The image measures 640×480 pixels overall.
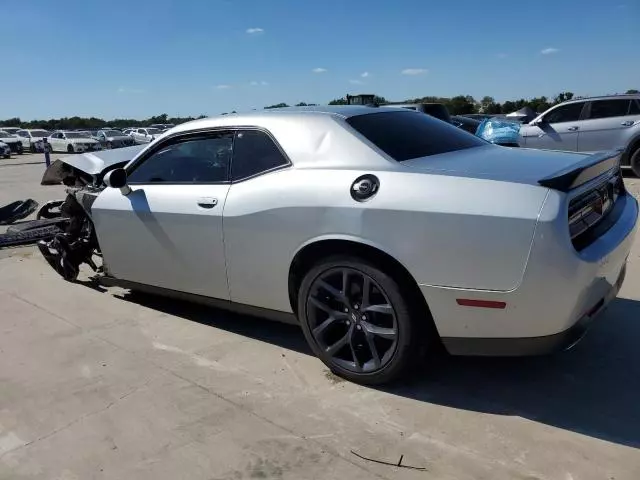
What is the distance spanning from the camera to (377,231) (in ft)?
9.38

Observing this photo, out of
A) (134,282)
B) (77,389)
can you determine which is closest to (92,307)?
(134,282)

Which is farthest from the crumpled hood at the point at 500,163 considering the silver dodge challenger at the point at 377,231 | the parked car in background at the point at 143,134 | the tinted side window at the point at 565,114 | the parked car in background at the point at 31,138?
the parked car in background at the point at 31,138

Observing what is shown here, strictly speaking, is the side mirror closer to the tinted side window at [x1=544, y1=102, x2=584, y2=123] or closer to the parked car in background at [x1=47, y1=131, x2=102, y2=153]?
Result: the tinted side window at [x1=544, y1=102, x2=584, y2=123]

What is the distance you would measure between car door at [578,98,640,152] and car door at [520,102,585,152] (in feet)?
0.52

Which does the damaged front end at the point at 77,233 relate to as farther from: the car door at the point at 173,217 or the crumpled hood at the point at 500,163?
the crumpled hood at the point at 500,163

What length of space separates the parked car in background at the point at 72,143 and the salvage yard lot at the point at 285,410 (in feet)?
101

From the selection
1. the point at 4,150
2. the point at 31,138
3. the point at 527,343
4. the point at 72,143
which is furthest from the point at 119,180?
the point at 31,138

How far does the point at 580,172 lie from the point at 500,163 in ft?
1.48

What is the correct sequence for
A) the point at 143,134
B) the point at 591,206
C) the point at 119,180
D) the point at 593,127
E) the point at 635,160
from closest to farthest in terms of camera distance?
the point at 591,206 → the point at 119,180 → the point at 635,160 → the point at 593,127 → the point at 143,134

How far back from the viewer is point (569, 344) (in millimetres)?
2701

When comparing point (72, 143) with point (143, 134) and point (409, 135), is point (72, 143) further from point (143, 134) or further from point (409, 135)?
point (409, 135)

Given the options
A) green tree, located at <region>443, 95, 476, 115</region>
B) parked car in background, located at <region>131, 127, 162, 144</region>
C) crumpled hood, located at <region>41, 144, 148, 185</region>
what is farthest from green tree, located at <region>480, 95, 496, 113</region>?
crumpled hood, located at <region>41, 144, 148, 185</region>

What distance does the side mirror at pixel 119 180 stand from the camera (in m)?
4.20

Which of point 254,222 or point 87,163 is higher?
point 87,163
